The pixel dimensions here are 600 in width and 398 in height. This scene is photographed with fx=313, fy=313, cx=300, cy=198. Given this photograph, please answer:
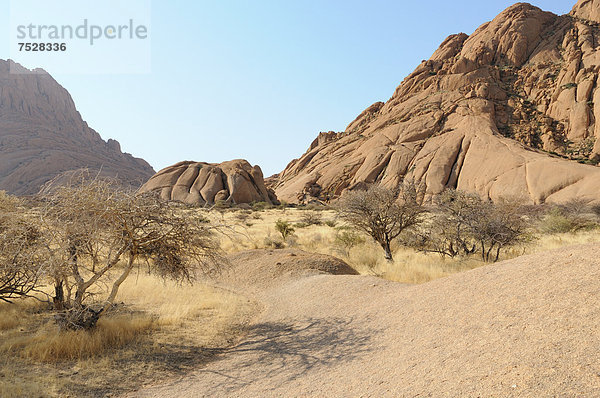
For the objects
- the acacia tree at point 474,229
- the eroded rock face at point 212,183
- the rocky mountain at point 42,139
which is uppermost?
the rocky mountain at point 42,139

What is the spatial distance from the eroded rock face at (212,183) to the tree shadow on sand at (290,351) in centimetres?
4413

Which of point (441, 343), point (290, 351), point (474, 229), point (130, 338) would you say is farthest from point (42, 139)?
point (441, 343)

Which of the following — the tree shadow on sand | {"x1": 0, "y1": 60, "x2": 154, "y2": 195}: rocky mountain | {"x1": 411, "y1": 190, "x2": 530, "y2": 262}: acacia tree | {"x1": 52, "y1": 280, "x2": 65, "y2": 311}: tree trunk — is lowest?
the tree shadow on sand

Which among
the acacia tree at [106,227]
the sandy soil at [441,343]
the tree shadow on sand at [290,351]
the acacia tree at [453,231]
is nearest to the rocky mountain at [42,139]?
the acacia tree at [453,231]

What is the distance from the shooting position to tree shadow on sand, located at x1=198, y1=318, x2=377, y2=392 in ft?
17.5

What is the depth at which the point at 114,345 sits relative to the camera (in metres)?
6.82

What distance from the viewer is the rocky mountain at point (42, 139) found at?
87812 millimetres

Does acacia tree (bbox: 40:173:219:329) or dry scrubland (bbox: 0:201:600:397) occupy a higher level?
acacia tree (bbox: 40:173:219:329)

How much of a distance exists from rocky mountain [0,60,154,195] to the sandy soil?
8124 cm

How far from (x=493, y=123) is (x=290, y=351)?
206ft

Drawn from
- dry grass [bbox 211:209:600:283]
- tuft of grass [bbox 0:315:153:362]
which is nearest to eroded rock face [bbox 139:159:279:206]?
dry grass [bbox 211:209:600:283]

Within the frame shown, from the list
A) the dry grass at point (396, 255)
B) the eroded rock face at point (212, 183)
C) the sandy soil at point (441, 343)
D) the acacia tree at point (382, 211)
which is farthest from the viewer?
the eroded rock face at point (212, 183)

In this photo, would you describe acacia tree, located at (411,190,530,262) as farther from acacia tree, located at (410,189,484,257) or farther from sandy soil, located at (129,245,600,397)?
sandy soil, located at (129,245,600,397)

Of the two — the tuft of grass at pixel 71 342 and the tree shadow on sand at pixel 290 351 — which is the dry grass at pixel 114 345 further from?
the tree shadow on sand at pixel 290 351
